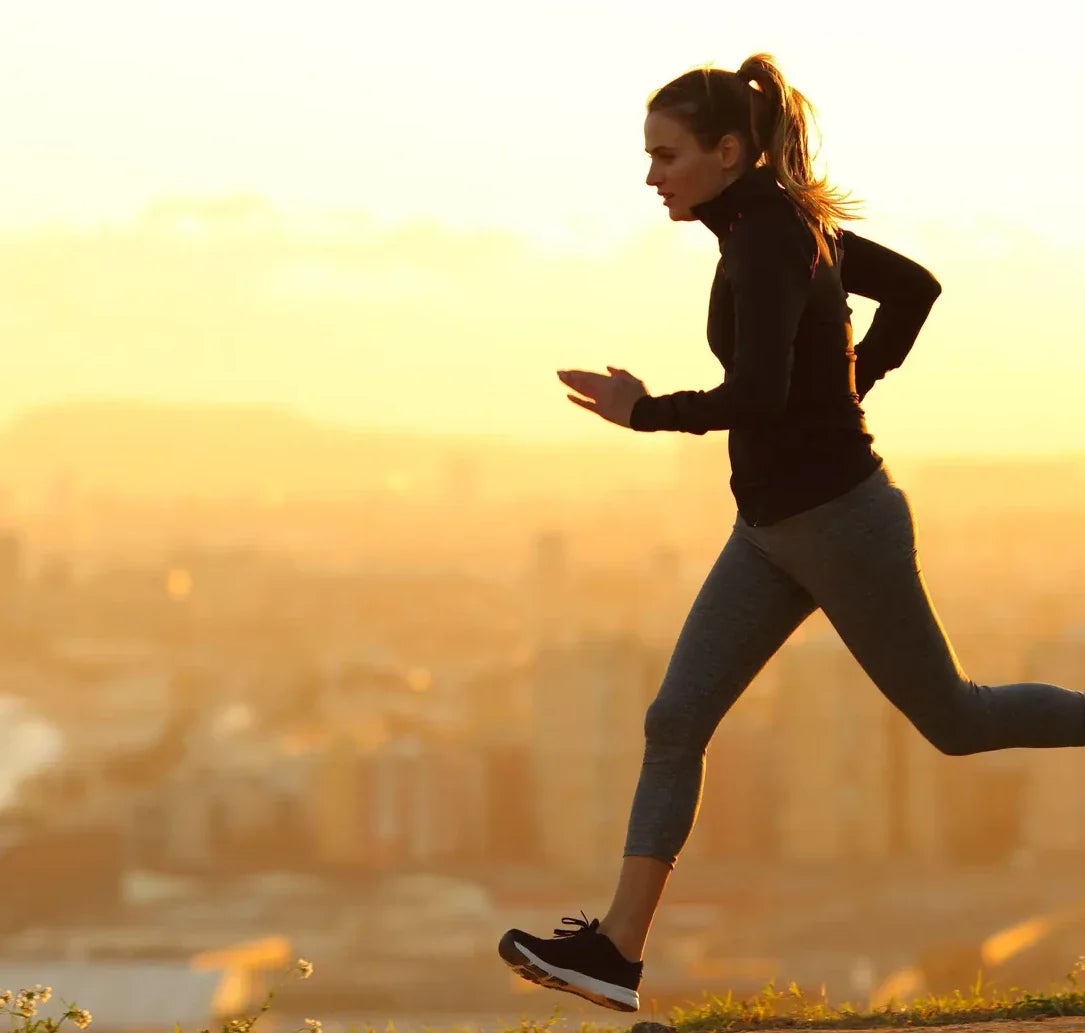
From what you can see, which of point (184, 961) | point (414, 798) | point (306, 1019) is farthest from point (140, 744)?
point (306, 1019)

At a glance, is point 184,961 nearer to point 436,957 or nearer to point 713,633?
point 436,957

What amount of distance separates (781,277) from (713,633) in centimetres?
82

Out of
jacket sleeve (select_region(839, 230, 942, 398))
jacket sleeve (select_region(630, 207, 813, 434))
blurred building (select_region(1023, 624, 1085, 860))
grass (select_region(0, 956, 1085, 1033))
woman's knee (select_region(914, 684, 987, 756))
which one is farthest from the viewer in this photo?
blurred building (select_region(1023, 624, 1085, 860))

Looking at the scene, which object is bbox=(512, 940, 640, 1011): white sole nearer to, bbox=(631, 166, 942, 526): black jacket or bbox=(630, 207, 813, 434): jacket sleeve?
bbox=(631, 166, 942, 526): black jacket

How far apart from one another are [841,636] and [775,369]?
61 cm

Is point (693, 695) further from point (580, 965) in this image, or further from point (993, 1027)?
point (993, 1027)

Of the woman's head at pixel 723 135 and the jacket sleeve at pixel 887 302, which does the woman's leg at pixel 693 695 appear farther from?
the woman's head at pixel 723 135

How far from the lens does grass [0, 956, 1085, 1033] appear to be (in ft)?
15.4

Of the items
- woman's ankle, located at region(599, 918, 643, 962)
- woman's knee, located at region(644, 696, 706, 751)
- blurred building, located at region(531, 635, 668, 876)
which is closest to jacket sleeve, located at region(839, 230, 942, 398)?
woman's knee, located at region(644, 696, 706, 751)

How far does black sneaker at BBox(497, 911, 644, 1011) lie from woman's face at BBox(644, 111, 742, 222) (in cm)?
154

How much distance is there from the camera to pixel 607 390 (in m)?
3.45

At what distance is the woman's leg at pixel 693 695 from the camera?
377cm

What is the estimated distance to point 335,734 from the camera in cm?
12425

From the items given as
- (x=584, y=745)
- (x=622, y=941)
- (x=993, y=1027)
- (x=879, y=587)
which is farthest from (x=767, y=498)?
→ (x=584, y=745)
